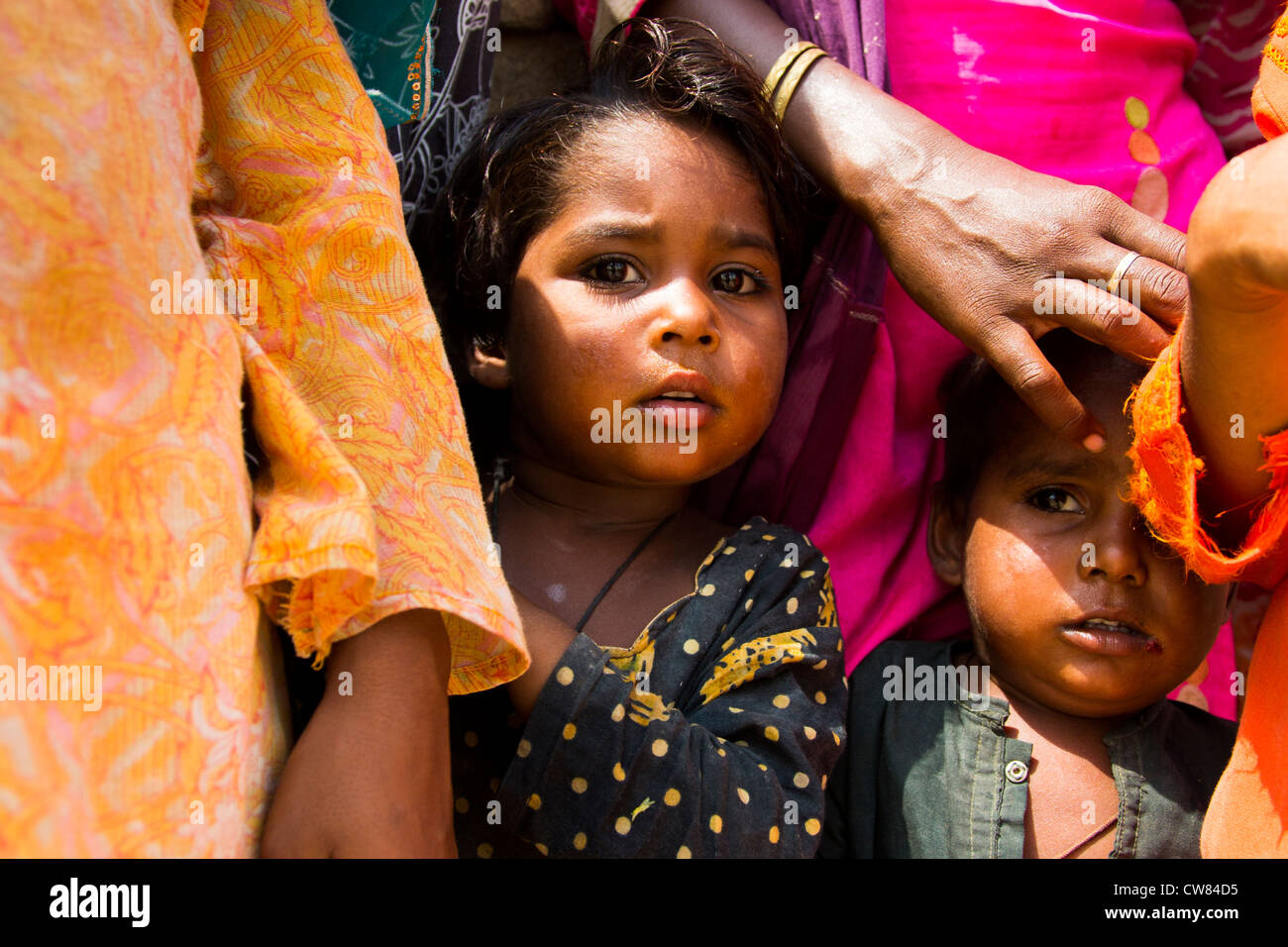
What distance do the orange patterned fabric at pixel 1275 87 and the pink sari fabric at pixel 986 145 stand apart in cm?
66

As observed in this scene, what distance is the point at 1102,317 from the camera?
1525 mm

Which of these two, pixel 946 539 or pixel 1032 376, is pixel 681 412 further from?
pixel 946 539

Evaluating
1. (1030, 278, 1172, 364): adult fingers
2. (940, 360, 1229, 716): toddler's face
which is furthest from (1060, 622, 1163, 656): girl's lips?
(1030, 278, 1172, 364): adult fingers

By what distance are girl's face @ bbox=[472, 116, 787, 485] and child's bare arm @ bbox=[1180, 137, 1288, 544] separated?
635mm

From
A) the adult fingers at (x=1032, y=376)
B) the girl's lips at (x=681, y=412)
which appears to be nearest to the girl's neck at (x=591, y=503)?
the girl's lips at (x=681, y=412)

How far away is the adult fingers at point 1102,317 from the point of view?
151 cm

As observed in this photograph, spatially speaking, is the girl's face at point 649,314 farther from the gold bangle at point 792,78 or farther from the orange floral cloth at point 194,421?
the orange floral cloth at point 194,421

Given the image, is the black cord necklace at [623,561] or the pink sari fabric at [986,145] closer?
the black cord necklace at [623,561]

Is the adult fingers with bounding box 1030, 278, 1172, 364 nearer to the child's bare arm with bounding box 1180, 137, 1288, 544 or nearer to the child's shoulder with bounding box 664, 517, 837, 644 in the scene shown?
the child's bare arm with bounding box 1180, 137, 1288, 544

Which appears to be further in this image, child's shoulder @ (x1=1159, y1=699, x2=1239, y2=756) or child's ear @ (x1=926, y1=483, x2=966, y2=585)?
child's ear @ (x1=926, y1=483, x2=966, y2=585)

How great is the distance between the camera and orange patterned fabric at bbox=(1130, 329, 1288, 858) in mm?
1371
